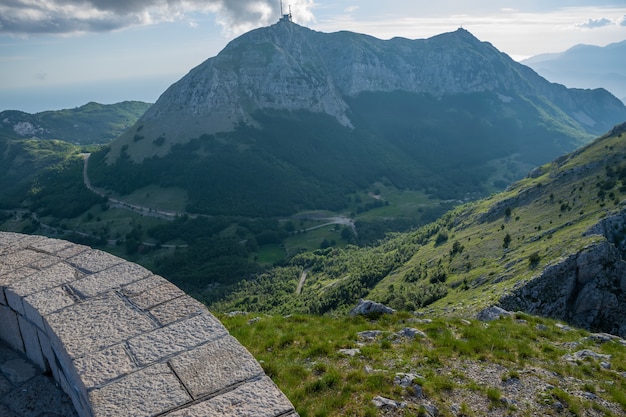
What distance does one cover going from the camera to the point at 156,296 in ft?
25.1

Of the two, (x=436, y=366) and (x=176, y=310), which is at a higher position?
(x=176, y=310)

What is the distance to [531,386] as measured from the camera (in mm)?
12414

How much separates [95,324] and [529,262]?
4305 centimetres

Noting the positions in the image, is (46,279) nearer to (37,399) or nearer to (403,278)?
(37,399)

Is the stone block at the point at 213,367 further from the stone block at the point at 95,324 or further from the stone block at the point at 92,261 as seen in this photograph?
the stone block at the point at 92,261

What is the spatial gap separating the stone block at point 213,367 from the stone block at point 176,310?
37.5 inches

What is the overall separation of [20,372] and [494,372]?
43.8ft

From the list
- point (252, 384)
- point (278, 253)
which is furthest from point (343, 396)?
point (278, 253)

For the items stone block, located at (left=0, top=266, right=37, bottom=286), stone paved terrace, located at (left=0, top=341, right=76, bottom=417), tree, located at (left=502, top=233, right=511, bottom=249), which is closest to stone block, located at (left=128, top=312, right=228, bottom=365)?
stone paved terrace, located at (left=0, top=341, right=76, bottom=417)

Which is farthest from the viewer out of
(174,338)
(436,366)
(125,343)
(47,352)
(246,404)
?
(436,366)

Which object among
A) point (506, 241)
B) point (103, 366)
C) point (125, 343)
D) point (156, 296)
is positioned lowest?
point (506, 241)

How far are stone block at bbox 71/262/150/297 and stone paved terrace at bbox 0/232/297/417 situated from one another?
0.02 metres

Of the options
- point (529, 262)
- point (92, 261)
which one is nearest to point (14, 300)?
point (92, 261)

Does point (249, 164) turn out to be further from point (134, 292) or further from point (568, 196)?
point (134, 292)
